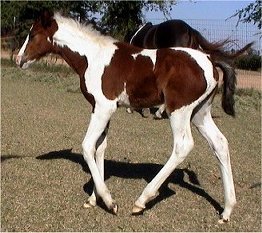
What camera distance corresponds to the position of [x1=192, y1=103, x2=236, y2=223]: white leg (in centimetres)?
488

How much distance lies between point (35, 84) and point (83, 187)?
11.9 m

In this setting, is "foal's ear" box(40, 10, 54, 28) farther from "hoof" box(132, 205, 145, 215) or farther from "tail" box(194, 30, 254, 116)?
"hoof" box(132, 205, 145, 215)

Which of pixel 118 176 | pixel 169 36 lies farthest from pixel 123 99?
pixel 169 36

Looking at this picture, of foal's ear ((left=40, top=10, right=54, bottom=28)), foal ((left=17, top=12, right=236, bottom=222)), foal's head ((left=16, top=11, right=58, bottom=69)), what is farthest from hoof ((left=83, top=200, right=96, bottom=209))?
foal's ear ((left=40, top=10, right=54, bottom=28))

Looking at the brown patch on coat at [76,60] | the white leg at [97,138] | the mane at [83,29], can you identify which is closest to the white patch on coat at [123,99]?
the white leg at [97,138]

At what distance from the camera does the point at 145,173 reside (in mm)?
6426

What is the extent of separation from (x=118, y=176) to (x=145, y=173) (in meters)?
0.42

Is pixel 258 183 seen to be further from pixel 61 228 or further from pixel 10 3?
pixel 10 3

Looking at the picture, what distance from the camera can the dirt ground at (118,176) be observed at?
4.71 metres

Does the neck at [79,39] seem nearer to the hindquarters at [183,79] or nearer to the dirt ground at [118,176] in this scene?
the hindquarters at [183,79]

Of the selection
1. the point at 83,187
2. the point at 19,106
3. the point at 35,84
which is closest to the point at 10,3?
the point at 35,84

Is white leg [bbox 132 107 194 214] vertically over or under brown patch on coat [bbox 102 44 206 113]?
under

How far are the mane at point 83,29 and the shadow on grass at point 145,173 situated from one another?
1594mm

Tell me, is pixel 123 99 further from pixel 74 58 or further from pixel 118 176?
pixel 118 176
